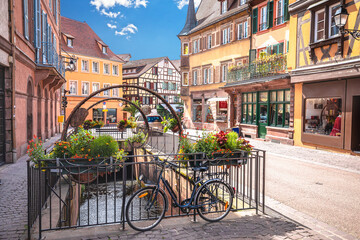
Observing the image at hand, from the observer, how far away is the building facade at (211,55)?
2338 centimetres

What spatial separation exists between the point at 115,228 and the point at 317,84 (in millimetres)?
12952

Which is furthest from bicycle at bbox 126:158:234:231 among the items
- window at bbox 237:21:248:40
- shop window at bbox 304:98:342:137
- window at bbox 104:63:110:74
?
window at bbox 104:63:110:74

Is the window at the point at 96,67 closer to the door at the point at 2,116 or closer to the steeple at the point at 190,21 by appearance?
the steeple at the point at 190,21

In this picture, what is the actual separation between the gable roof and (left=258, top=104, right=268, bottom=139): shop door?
27337 millimetres

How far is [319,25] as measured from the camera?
14203 mm

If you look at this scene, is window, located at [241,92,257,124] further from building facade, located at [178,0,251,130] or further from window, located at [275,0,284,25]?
window, located at [275,0,284,25]

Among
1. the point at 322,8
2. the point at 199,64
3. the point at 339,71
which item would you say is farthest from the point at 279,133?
the point at 199,64

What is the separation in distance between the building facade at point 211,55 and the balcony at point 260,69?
60.9 inches

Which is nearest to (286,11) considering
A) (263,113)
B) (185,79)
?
(263,113)

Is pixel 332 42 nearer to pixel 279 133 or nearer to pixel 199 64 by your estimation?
pixel 279 133

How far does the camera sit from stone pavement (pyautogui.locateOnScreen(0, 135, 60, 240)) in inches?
176

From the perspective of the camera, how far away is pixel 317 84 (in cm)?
1445

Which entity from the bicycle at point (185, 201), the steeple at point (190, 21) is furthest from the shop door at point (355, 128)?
the steeple at point (190, 21)

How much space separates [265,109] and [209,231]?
16.0 m
